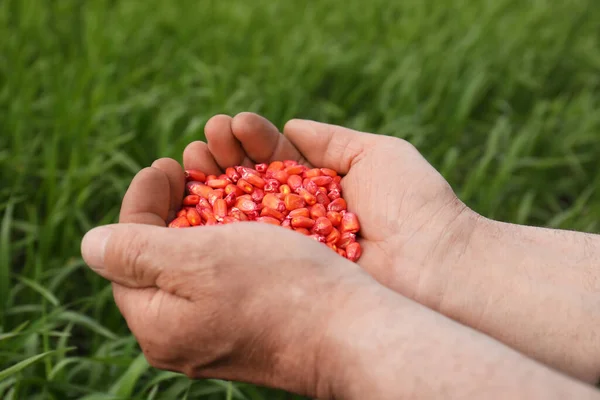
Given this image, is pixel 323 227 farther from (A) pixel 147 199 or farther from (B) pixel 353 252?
(A) pixel 147 199

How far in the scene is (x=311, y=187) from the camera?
4.63ft

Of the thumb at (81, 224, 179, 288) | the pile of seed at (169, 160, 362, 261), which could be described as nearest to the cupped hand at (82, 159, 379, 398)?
the thumb at (81, 224, 179, 288)

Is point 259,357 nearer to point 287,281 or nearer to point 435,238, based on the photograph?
point 287,281

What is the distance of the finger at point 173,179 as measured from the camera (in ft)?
4.24

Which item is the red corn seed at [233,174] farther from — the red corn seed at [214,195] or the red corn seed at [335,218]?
the red corn seed at [335,218]

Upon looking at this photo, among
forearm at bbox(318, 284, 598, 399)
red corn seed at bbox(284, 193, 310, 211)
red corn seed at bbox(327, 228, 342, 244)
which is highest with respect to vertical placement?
red corn seed at bbox(284, 193, 310, 211)

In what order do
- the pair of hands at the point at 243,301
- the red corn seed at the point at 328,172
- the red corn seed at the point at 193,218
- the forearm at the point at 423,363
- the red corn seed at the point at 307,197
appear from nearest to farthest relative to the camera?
the forearm at the point at 423,363 < the pair of hands at the point at 243,301 < the red corn seed at the point at 193,218 < the red corn seed at the point at 307,197 < the red corn seed at the point at 328,172

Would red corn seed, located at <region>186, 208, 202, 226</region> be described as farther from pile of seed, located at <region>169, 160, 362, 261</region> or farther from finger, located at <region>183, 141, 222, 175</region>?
finger, located at <region>183, 141, 222, 175</region>

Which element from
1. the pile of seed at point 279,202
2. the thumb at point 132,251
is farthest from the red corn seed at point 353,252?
the thumb at point 132,251

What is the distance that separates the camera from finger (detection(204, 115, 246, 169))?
140cm

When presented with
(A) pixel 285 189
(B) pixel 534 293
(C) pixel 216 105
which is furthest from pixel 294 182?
(C) pixel 216 105

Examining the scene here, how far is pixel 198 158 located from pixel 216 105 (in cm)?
69

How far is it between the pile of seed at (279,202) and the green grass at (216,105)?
1.22 ft

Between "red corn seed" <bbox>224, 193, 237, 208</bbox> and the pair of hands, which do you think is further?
"red corn seed" <bbox>224, 193, 237, 208</bbox>
